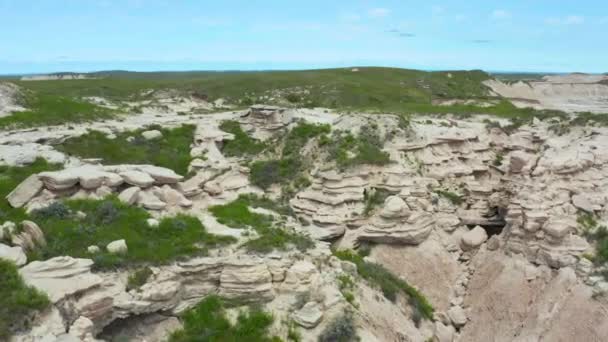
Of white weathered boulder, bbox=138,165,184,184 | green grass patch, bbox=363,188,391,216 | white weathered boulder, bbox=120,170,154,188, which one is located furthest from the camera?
green grass patch, bbox=363,188,391,216

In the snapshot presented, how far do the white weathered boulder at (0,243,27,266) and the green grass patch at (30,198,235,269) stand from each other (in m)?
0.51

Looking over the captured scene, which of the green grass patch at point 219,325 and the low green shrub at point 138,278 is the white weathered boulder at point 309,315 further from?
the low green shrub at point 138,278

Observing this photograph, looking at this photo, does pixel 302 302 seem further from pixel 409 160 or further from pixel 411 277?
pixel 409 160

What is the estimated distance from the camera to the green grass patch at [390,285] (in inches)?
705

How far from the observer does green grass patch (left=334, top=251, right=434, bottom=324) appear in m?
17.9

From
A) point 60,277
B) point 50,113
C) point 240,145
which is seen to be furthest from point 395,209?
point 50,113

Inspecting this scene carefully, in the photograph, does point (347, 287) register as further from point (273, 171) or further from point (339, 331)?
point (273, 171)

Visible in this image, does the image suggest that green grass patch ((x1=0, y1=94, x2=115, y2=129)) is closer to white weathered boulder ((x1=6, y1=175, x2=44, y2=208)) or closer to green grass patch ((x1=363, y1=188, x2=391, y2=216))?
white weathered boulder ((x1=6, y1=175, x2=44, y2=208))

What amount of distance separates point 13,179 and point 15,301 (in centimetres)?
976

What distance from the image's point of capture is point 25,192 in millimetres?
18594

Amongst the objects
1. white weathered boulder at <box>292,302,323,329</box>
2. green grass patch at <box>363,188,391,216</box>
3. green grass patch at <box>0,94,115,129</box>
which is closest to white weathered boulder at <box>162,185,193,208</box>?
white weathered boulder at <box>292,302,323,329</box>

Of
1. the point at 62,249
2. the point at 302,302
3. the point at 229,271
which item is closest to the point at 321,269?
the point at 302,302

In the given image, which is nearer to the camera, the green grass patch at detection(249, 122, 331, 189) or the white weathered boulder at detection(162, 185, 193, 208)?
the white weathered boulder at detection(162, 185, 193, 208)

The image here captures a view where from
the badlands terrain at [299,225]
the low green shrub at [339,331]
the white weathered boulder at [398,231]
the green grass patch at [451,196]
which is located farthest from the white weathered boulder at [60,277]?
the green grass patch at [451,196]
